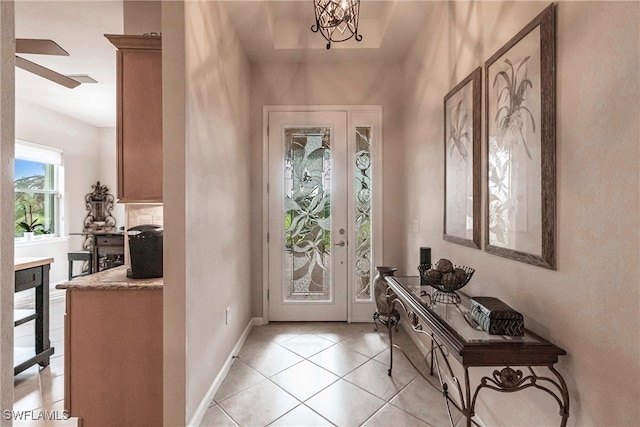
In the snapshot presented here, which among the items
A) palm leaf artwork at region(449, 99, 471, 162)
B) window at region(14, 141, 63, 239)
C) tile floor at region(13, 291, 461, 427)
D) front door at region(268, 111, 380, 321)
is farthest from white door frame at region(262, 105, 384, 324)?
window at region(14, 141, 63, 239)

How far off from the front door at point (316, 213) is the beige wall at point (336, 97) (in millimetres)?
146

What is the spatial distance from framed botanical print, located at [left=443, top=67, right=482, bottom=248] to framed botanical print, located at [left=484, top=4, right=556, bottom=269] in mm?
110

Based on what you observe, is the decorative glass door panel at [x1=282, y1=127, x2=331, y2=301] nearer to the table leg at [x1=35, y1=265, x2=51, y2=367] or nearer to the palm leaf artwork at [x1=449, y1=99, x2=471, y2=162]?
the palm leaf artwork at [x1=449, y1=99, x2=471, y2=162]

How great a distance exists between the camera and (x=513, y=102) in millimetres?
1410

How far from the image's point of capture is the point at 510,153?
1.43 m

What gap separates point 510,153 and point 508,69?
1.39 ft

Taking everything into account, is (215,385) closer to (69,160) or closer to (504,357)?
(504,357)

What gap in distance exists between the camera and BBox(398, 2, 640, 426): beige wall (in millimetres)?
893

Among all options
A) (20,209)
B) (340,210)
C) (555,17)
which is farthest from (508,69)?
(20,209)

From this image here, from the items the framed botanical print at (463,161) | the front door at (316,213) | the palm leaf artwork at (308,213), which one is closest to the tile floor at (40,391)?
the front door at (316,213)

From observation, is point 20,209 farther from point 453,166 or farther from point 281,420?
point 453,166

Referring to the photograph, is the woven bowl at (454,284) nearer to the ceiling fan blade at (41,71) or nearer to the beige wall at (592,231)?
the beige wall at (592,231)

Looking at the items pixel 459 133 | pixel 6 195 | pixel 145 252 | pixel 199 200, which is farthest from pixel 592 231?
pixel 145 252

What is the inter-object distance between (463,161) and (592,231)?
100cm
